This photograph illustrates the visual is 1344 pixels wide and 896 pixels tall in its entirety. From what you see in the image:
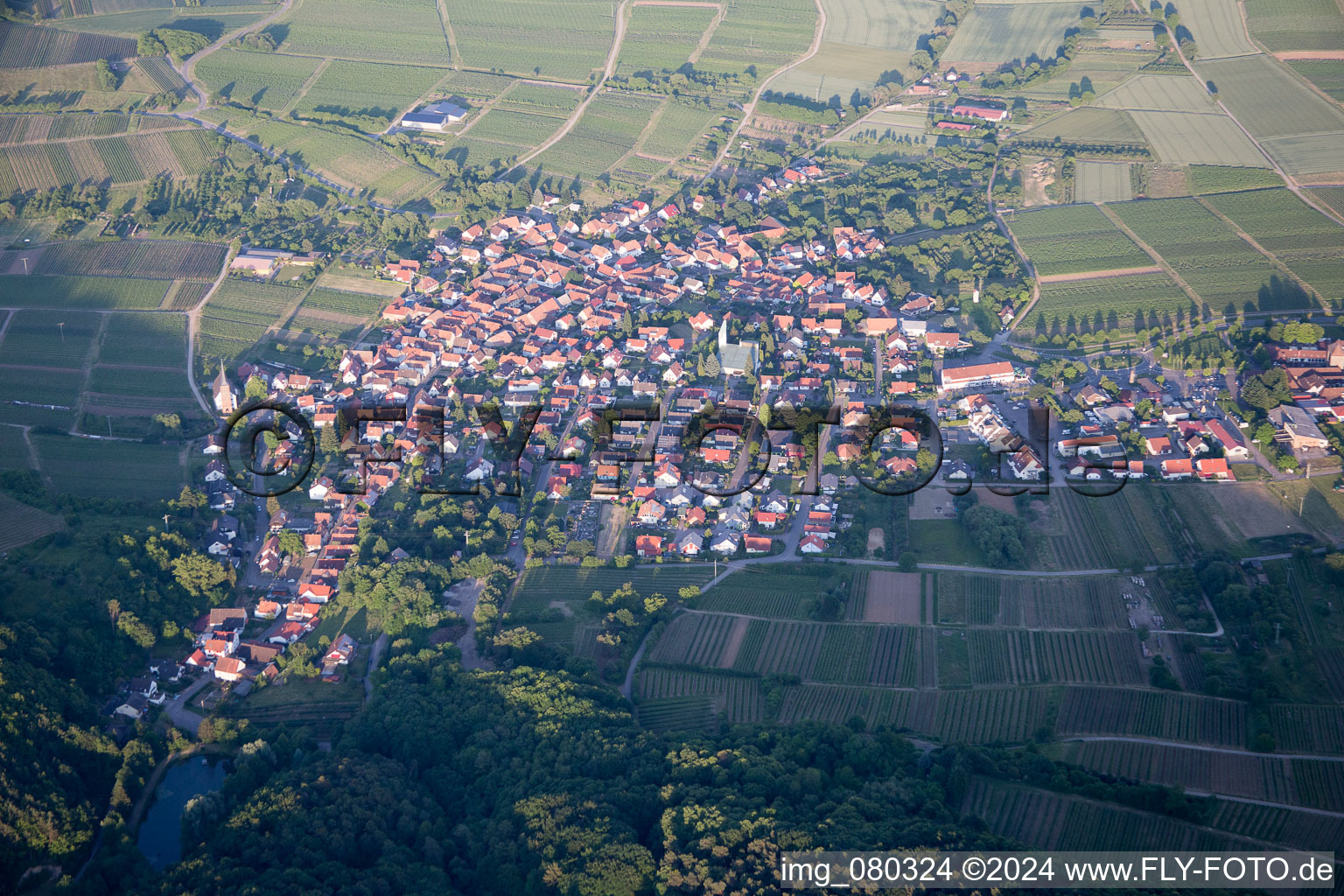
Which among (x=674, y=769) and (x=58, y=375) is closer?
(x=674, y=769)

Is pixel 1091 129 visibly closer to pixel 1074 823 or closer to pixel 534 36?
pixel 534 36

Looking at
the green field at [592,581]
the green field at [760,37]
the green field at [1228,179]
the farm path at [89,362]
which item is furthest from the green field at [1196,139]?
the farm path at [89,362]

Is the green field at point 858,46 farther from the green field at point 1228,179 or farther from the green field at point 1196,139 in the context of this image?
the green field at point 1228,179

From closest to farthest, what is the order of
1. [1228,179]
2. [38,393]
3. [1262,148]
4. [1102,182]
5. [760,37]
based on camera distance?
1. [38,393]
2. [1228,179]
3. [1102,182]
4. [1262,148]
5. [760,37]

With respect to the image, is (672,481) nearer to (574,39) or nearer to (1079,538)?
(1079,538)

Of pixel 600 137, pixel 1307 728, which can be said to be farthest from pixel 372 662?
pixel 600 137

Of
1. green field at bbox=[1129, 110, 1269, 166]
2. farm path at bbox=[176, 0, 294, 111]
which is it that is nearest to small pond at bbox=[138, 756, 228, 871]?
farm path at bbox=[176, 0, 294, 111]

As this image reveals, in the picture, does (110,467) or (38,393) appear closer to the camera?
(110,467)

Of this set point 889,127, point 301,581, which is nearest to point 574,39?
point 889,127
